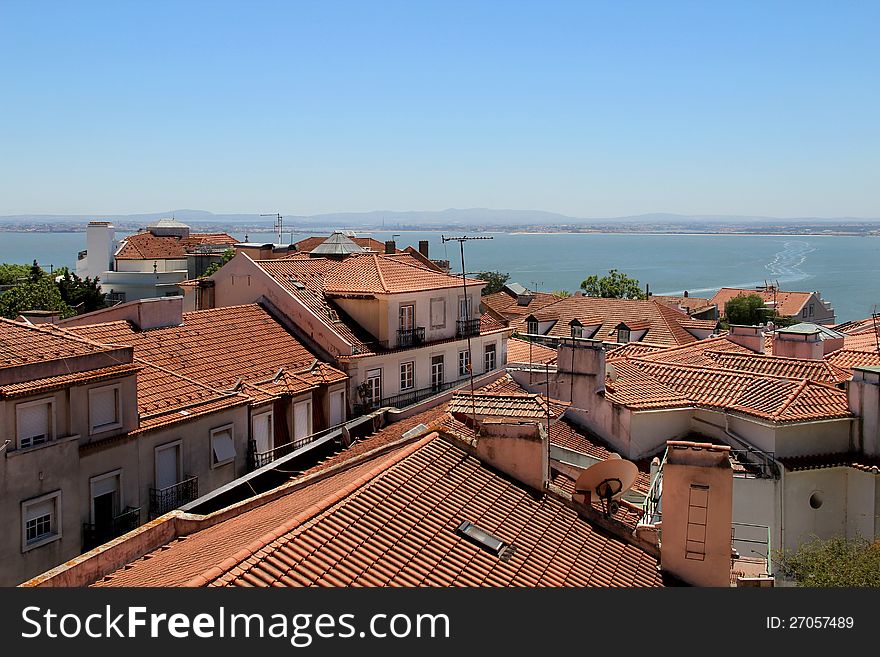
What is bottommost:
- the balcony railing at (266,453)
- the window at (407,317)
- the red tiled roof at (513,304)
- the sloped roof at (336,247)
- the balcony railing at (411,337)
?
the balcony railing at (266,453)

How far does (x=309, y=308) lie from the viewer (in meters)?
27.7

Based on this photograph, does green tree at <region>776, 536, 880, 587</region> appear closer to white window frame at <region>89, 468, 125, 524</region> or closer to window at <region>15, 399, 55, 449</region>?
white window frame at <region>89, 468, 125, 524</region>

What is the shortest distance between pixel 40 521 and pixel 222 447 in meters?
5.05

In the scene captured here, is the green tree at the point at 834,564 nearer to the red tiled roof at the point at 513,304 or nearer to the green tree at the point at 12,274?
the red tiled roof at the point at 513,304

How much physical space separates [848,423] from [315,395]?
42.8 feet

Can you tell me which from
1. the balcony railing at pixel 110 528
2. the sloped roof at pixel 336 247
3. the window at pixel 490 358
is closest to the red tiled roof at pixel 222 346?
the balcony railing at pixel 110 528

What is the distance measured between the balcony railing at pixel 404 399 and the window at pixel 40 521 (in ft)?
38.6

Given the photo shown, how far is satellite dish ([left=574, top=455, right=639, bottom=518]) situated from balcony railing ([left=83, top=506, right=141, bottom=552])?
8803 mm

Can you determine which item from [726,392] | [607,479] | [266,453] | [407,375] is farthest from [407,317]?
[607,479]

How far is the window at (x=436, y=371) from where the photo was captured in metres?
30.7

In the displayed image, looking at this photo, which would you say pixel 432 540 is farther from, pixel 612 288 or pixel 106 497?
pixel 612 288

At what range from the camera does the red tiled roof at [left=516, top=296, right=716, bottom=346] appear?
56.0 meters

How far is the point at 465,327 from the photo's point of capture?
3203cm

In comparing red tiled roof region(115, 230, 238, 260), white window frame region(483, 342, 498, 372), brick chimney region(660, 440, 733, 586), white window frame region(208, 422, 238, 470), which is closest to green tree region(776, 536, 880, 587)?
brick chimney region(660, 440, 733, 586)
